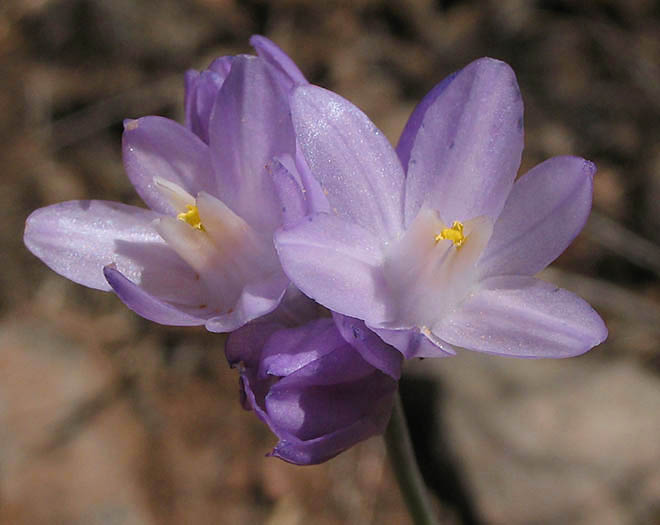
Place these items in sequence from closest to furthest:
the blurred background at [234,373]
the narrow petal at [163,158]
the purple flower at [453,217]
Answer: the purple flower at [453,217], the narrow petal at [163,158], the blurred background at [234,373]

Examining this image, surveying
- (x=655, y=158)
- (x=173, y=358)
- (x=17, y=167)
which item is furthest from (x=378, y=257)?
(x=17, y=167)

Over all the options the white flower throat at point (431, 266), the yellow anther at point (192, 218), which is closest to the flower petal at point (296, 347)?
the white flower throat at point (431, 266)

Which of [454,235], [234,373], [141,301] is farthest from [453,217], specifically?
[234,373]

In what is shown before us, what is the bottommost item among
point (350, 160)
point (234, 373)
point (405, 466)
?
point (234, 373)

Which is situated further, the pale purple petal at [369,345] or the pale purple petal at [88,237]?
the pale purple petal at [88,237]

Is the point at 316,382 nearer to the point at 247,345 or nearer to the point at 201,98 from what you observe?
the point at 247,345

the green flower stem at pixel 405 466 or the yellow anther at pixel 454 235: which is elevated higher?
the yellow anther at pixel 454 235

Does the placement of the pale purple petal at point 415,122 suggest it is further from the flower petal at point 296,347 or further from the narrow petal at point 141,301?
the narrow petal at point 141,301

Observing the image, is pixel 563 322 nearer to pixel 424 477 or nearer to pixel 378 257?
pixel 378 257
